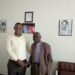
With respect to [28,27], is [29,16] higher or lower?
higher

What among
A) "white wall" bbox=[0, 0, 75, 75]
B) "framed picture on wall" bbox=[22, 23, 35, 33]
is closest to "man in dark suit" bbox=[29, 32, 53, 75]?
"white wall" bbox=[0, 0, 75, 75]

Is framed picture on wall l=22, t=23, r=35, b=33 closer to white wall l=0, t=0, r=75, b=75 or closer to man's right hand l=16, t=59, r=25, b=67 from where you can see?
→ white wall l=0, t=0, r=75, b=75

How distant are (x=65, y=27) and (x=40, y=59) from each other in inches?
45.0

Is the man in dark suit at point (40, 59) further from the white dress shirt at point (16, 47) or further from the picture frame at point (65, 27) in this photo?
the picture frame at point (65, 27)

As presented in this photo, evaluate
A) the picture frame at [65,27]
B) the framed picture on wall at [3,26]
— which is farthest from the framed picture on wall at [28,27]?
the picture frame at [65,27]

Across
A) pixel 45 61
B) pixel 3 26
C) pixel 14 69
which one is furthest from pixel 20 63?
pixel 3 26

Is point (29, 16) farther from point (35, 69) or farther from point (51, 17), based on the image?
point (35, 69)

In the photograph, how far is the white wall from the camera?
11.4ft

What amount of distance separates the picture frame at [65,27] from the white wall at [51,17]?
2.5 inches

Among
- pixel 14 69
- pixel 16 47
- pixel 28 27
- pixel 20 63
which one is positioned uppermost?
pixel 28 27

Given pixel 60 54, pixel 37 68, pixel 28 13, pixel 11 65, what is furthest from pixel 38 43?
pixel 28 13

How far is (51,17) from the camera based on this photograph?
358cm

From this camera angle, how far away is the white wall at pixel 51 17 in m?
3.47

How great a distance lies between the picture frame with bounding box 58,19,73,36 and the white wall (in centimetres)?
6
